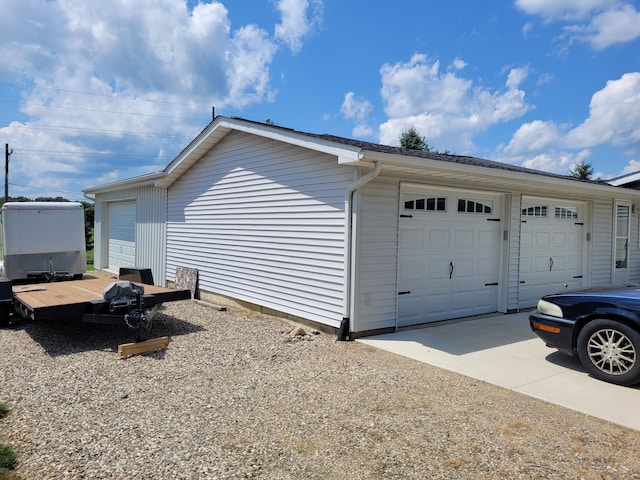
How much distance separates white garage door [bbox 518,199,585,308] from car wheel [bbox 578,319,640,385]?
401cm

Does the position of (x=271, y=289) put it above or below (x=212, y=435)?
above

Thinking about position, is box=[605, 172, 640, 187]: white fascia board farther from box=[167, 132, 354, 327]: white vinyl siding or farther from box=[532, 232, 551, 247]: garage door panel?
box=[167, 132, 354, 327]: white vinyl siding

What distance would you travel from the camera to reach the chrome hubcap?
442 centimetres

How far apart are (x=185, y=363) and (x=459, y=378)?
315cm

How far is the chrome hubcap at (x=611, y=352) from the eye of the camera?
14.5 ft

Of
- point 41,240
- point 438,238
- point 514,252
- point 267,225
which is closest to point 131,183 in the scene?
point 41,240

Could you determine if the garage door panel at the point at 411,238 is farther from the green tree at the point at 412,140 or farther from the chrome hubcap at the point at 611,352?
the green tree at the point at 412,140

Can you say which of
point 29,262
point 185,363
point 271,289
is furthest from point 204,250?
point 185,363

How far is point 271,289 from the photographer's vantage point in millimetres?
7867

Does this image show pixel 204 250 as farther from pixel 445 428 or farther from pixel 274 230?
pixel 445 428

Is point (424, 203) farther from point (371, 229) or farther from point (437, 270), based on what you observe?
point (371, 229)

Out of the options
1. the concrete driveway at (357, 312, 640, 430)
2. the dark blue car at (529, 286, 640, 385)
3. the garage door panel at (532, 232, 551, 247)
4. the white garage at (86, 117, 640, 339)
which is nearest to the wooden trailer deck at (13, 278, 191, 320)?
the white garage at (86, 117, 640, 339)

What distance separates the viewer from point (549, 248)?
9203 mm

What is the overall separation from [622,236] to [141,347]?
1120cm
